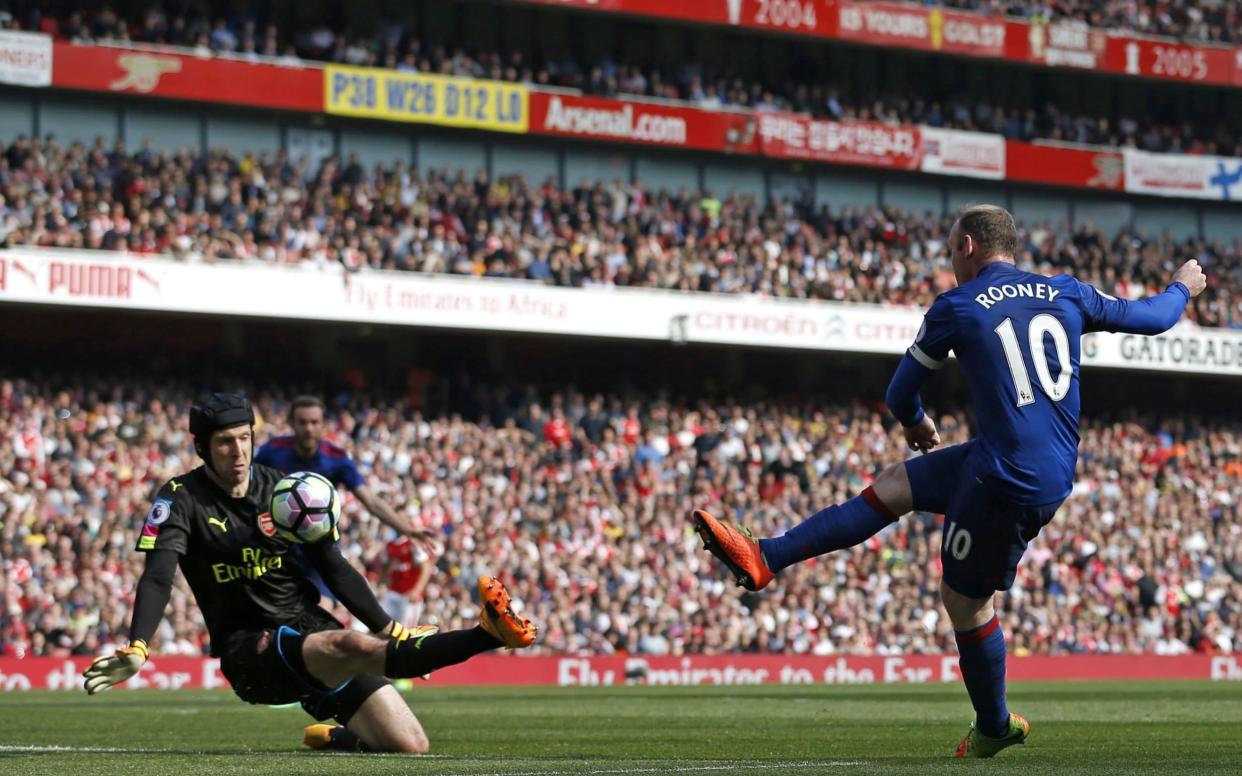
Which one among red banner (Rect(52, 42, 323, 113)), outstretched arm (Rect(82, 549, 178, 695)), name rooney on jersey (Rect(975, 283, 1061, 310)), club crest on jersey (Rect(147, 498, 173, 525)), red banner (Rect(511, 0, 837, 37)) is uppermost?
red banner (Rect(511, 0, 837, 37))

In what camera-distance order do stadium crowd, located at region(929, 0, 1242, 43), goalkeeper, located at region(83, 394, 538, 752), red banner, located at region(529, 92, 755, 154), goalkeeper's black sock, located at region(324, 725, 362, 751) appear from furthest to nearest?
1. stadium crowd, located at region(929, 0, 1242, 43)
2. red banner, located at region(529, 92, 755, 154)
3. goalkeeper's black sock, located at region(324, 725, 362, 751)
4. goalkeeper, located at region(83, 394, 538, 752)

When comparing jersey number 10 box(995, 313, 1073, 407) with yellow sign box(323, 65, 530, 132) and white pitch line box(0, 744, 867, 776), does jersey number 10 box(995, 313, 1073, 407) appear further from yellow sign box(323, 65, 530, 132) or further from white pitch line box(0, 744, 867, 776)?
yellow sign box(323, 65, 530, 132)

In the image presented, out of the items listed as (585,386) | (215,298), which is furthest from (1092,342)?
(215,298)

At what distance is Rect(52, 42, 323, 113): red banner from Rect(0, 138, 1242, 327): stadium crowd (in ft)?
3.80

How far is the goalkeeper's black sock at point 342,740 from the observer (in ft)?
34.0

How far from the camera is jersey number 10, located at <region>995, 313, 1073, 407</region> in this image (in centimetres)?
849

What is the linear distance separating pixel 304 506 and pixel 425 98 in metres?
27.3

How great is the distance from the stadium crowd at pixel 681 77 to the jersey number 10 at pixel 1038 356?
89.0 ft

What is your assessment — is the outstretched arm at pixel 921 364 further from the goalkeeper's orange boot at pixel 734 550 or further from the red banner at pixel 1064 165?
the red banner at pixel 1064 165

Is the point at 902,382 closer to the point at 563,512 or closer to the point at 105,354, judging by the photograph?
the point at 563,512

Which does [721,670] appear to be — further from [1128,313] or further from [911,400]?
[911,400]

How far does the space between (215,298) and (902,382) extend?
2343 centimetres

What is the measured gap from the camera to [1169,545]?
34.8 meters

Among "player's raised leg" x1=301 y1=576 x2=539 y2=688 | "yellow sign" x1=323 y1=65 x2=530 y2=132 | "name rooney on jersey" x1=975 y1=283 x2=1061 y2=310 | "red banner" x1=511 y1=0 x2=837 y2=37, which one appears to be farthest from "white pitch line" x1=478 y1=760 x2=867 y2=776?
"red banner" x1=511 y1=0 x2=837 y2=37
